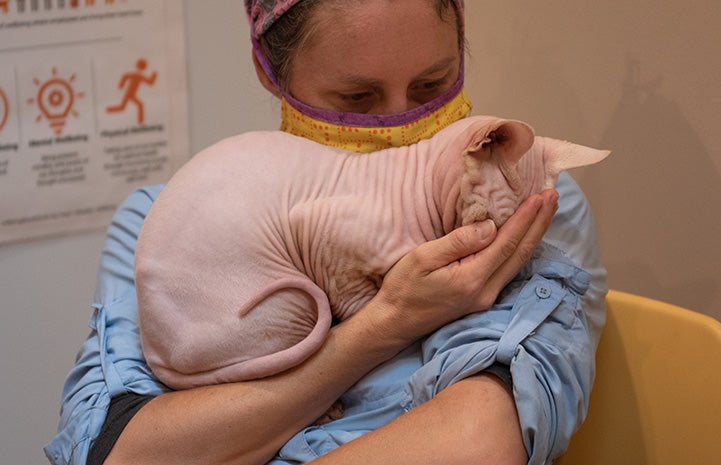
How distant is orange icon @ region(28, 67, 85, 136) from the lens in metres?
2.26

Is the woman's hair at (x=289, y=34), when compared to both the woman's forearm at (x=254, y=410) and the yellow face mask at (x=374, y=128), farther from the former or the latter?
the woman's forearm at (x=254, y=410)

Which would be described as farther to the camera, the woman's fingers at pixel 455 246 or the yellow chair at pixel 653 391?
the yellow chair at pixel 653 391

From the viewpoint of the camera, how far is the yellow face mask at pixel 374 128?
1.36m

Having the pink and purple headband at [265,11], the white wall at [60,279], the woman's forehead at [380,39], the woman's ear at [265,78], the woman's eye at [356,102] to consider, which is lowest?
the white wall at [60,279]

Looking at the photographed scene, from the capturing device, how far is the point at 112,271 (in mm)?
1569

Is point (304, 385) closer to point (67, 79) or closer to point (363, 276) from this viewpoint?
point (363, 276)

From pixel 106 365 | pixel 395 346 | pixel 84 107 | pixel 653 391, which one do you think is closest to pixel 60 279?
pixel 84 107

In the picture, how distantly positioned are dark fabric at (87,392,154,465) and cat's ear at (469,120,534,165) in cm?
60

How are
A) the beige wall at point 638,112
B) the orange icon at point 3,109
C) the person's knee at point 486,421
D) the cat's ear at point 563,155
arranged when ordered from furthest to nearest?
the orange icon at point 3,109, the beige wall at point 638,112, the cat's ear at point 563,155, the person's knee at point 486,421

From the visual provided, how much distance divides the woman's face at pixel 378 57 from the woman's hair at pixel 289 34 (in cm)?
1

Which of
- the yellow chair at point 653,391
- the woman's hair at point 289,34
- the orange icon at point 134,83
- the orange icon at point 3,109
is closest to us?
the woman's hair at point 289,34

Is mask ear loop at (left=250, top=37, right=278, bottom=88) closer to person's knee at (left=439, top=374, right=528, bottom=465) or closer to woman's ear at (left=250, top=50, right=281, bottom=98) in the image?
woman's ear at (left=250, top=50, right=281, bottom=98)

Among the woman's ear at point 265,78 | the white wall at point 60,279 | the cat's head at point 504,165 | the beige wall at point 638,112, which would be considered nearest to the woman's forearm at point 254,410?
the cat's head at point 504,165

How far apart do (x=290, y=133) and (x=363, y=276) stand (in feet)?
0.89
